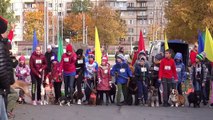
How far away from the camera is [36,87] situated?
592 inches

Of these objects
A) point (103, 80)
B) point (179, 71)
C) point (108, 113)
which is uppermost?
point (179, 71)

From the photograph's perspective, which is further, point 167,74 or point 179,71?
point 179,71

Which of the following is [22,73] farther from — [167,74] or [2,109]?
[2,109]

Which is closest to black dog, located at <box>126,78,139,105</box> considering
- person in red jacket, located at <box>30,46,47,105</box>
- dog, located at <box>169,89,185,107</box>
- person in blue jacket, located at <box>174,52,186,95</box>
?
dog, located at <box>169,89,185,107</box>

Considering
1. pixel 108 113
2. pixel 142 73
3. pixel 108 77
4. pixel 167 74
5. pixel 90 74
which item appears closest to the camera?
pixel 108 113

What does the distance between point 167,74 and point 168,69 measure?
0.17 metres

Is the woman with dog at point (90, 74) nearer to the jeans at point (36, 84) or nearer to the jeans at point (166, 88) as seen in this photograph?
the jeans at point (36, 84)

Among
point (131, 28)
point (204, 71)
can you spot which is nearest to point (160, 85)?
point (204, 71)

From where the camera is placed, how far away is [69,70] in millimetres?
15070

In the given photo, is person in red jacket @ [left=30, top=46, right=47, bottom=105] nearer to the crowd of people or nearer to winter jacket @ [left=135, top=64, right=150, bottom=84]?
the crowd of people

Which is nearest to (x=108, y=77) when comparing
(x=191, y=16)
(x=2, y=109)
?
(x=2, y=109)

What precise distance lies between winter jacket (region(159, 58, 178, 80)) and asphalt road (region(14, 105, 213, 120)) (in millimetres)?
1159

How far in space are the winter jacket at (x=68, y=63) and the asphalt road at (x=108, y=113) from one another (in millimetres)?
1233

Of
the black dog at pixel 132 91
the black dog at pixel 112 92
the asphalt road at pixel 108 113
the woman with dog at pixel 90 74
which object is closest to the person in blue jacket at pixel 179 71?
the asphalt road at pixel 108 113
